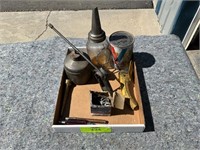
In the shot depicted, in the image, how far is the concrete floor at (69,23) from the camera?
1.54 m

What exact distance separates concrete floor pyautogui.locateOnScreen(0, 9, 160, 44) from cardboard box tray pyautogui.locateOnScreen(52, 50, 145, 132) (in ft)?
2.68

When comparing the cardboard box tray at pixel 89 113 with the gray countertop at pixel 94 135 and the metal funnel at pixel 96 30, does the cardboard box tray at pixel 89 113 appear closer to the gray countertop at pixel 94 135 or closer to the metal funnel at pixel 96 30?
the gray countertop at pixel 94 135

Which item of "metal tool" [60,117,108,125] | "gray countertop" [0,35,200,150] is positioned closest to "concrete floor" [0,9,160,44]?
"gray countertop" [0,35,200,150]

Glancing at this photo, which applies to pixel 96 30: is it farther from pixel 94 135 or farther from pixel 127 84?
pixel 94 135

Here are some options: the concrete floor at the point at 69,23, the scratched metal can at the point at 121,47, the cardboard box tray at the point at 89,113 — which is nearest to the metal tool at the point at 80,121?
the cardboard box tray at the point at 89,113

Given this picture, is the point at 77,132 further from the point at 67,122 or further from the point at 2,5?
the point at 2,5

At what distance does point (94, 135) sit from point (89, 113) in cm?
6

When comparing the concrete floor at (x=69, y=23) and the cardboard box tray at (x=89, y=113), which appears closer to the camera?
the cardboard box tray at (x=89, y=113)

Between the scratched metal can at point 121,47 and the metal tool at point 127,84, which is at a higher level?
the scratched metal can at point 121,47

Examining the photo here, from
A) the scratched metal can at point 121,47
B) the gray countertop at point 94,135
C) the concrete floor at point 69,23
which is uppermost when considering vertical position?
the scratched metal can at point 121,47

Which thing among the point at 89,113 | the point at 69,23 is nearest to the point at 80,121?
the point at 89,113

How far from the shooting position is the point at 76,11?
1711 millimetres

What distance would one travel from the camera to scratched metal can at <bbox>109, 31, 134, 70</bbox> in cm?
71

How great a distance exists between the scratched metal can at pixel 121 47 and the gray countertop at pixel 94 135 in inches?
3.8
